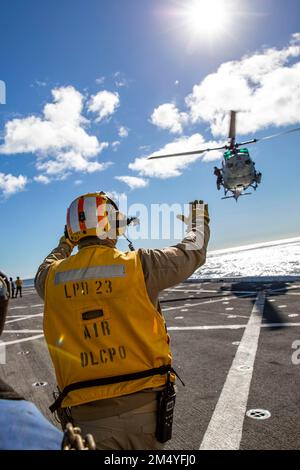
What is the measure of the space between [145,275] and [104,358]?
2.13 ft

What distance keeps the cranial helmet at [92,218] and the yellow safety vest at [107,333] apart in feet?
1.01

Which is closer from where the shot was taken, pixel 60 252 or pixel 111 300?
pixel 111 300

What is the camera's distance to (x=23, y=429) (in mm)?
1186

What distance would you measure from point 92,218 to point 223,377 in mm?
4943

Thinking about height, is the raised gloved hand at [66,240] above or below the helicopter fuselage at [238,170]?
below

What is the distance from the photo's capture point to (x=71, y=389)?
2.37 metres

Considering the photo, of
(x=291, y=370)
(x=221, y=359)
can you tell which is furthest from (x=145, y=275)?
(x=221, y=359)

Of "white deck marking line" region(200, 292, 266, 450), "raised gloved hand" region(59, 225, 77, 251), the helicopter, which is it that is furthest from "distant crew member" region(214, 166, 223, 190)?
"raised gloved hand" region(59, 225, 77, 251)

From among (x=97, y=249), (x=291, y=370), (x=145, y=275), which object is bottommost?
(x=291, y=370)

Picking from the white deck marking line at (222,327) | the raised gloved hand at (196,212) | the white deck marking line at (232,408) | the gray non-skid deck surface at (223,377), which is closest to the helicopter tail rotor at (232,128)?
the gray non-skid deck surface at (223,377)

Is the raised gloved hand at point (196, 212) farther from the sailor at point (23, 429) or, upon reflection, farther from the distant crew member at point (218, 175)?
the distant crew member at point (218, 175)

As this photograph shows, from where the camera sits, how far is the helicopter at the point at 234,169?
87.5 feet

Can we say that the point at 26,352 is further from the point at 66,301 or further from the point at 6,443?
the point at 6,443

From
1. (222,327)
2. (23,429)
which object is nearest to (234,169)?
(222,327)
